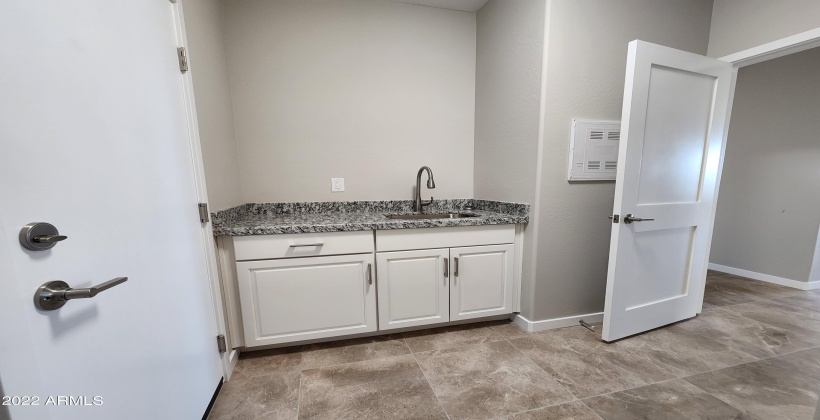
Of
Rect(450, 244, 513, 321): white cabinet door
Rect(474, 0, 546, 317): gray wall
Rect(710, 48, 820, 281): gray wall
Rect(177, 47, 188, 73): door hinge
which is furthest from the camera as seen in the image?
Rect(710, 48, 820, 281): gray wall

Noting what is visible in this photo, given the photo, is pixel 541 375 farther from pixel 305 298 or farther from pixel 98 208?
pixel 98 208

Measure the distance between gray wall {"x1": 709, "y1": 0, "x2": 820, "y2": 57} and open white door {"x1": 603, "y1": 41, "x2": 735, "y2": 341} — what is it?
191mm

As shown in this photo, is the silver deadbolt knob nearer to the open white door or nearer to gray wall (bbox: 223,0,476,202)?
gray wall (bbox: 223,0,476,202)

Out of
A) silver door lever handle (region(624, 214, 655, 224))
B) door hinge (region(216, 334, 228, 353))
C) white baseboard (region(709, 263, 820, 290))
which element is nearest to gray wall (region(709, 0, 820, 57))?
silver door lever handle (region(624, 214, 655, 224))

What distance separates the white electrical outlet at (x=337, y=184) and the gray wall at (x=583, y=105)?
4.75 feet

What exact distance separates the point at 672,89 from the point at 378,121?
193 centimetres

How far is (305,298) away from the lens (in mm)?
1621

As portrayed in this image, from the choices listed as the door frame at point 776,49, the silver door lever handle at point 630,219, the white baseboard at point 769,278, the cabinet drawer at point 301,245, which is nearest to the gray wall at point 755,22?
the door frame at point 776,49

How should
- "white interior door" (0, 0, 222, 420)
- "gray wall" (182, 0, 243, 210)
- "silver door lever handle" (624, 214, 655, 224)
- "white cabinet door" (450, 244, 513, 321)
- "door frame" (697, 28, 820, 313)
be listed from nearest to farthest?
"white interior door" (0, 0, 222, 420), "gray wall" (182, 0, 243, 210), "door frame" (697, 28, 820, 313), "silver door lever handle" (624, 214, 655, 224), "white cabinet door" (450, 244, 513, 321)

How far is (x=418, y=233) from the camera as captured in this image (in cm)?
174

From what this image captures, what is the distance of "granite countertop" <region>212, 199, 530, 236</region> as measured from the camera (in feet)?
5.04

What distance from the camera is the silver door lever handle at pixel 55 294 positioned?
57cm

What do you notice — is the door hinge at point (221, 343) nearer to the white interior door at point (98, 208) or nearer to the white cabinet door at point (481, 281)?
the white interior door at point (98, 208)

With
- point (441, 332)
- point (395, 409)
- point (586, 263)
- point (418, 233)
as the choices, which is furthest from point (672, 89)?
point (395, 409)
